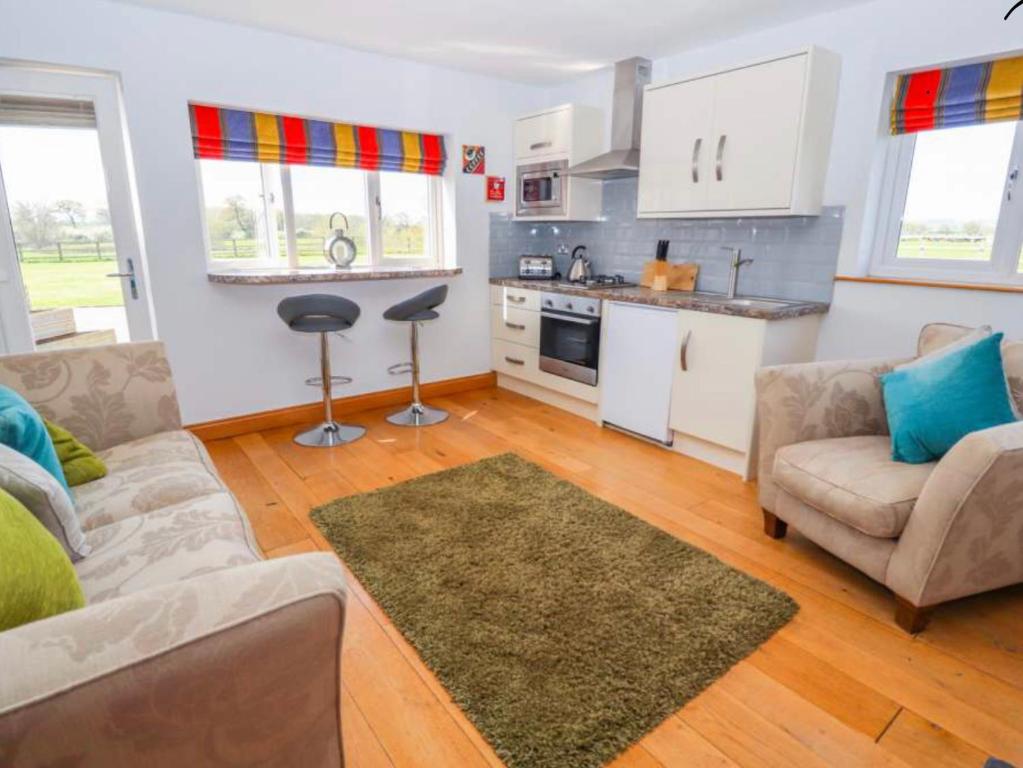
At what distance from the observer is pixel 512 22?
2979mm

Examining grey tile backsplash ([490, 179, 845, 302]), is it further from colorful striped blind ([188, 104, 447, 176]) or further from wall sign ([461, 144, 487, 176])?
colorful striped blind ([188, 104, 447, 176])

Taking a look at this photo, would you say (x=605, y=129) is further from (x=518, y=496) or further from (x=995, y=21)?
(x=518, y=496)

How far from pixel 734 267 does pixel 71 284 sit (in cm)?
363

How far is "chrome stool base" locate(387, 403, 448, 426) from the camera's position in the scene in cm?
371

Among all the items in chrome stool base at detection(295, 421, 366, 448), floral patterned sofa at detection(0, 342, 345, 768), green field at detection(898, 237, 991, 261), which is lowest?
chrome stool base at detection(295, 421, 366, 448)

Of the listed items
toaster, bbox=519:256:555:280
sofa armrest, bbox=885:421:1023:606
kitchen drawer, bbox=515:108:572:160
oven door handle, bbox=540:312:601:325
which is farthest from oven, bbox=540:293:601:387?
sofa armrest, bbox=885:421:1023:606

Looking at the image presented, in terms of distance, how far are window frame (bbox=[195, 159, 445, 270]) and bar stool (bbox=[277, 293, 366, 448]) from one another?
57cm

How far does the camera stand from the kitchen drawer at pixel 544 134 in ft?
12.7

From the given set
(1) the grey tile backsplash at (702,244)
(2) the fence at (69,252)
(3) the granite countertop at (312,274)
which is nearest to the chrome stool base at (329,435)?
(3) the granite countertop at (312,274)

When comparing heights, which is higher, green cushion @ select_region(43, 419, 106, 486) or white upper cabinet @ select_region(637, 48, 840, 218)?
white upper cabinet @ select_region(637, 48, 840, 218)

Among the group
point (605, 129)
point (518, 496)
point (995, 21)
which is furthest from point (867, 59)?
point (518, 496)

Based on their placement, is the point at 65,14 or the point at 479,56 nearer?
the point at 65,14

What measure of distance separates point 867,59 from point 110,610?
3.53 metres

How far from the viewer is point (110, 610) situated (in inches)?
27.9
